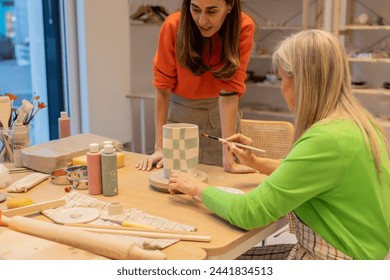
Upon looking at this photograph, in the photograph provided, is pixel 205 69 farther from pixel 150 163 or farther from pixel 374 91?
pixel 374 91

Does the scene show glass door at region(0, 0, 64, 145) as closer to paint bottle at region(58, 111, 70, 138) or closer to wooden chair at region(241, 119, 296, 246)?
paint bottle at region(58, 111, 70, 138)

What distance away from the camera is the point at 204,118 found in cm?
202

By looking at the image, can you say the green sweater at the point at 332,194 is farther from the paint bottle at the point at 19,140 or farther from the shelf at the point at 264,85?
the shelf at the point at 264,85

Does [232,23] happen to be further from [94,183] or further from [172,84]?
[94,183]

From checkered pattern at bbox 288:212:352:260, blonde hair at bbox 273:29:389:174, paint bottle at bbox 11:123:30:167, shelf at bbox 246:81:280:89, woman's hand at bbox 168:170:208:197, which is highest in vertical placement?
blonde hair at bbox 273:29:389:174

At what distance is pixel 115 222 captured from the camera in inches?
46.9

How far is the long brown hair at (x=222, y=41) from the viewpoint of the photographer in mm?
1795

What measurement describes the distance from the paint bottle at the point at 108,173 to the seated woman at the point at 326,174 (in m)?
0.35

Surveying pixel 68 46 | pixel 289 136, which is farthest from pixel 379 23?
pixel 68 46

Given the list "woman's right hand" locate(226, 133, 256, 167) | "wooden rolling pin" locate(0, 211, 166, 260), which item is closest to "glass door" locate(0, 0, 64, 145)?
"woman's right hand" locate(226, 133, 256, 167)

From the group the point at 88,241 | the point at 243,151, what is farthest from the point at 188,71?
the point at 88,241

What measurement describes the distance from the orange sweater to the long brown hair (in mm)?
41

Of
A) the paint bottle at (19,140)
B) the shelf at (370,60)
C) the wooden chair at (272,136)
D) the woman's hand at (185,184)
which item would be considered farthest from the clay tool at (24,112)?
the shelf at (370,60)

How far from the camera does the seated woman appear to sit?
1.10m
